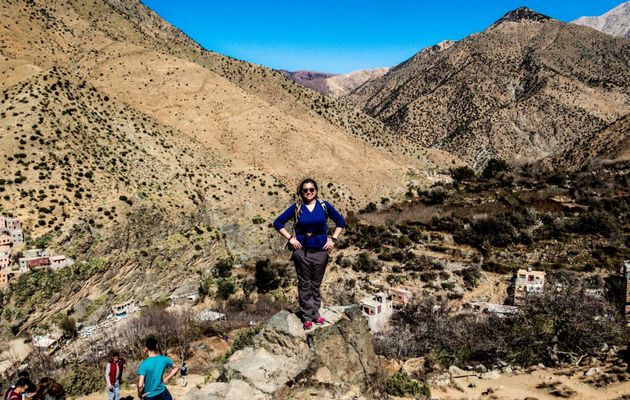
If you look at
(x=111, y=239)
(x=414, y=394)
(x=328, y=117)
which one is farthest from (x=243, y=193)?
(x=414, y=394)

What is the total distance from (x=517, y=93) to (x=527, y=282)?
107619 mm

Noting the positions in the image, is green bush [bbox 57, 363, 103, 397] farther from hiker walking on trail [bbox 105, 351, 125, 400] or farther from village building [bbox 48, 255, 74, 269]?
village building [bbox 48, 255, 74, 269]

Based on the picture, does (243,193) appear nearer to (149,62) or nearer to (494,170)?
(149,62)

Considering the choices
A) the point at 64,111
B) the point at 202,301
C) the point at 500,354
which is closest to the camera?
the point at 500,354

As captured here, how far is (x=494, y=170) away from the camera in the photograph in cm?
7062

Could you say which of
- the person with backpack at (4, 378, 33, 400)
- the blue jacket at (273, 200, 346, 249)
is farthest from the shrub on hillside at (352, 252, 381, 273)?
the person with backpack at (4, 378, 33, 400)

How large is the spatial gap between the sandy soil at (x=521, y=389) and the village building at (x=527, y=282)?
42.4ft

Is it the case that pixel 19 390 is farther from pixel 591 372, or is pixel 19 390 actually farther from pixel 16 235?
pixel 16 235

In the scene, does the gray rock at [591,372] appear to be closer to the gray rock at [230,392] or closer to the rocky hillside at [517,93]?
the gray rock at [230,392]

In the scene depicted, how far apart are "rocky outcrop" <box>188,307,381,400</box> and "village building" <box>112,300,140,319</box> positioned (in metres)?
27.3

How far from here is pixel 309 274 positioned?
22.4ft

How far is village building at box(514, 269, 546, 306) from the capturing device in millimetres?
23341

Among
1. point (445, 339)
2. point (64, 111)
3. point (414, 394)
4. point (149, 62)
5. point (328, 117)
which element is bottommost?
point (445, 339)

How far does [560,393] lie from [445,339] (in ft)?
24.3
